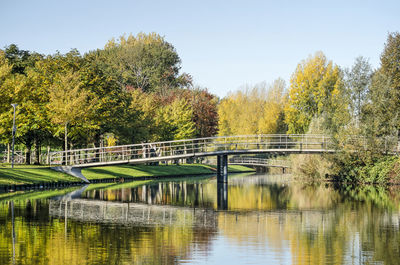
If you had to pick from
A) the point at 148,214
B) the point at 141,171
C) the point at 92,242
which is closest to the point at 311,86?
the point at 141,171

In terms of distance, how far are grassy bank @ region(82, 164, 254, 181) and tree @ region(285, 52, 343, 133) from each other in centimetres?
1665

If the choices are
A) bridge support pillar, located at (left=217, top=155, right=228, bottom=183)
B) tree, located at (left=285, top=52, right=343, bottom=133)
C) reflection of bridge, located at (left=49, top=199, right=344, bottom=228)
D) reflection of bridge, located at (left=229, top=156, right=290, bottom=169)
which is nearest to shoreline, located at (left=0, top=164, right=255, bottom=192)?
reflection of bridge, located at (left=229, top=156, right=290, bottom=169)

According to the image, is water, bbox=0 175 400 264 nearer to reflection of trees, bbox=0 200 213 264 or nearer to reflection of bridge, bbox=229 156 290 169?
reflection of trees, bbox=0 200 213 264

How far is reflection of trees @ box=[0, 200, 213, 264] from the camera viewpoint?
1794cm

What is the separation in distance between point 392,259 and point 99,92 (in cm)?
4830

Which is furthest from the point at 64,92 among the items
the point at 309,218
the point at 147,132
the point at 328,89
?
the point at 328,89

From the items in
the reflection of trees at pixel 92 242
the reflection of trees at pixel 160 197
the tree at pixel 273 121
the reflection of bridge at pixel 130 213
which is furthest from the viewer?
the tree at pixel 273 121

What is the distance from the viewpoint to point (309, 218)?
30.7 m

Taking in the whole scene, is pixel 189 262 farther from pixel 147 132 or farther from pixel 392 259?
pixel 147 132

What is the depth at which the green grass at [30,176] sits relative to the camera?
44.8m

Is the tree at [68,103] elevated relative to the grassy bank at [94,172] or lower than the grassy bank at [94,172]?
elevated

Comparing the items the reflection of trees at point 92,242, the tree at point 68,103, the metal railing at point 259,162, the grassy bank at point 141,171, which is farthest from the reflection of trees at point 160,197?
the metal railing at point 259,162

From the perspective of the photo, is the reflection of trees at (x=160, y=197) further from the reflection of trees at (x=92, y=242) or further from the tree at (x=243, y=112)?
the tree at (x=243, y=112)

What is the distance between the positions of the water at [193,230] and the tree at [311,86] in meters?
40.5
